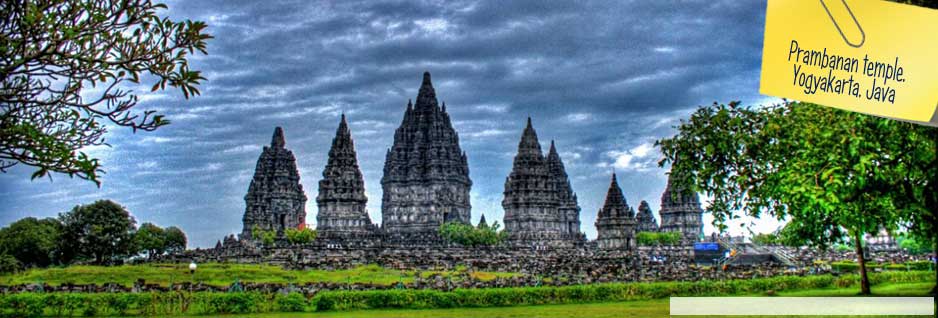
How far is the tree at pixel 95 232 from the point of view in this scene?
2018 inches

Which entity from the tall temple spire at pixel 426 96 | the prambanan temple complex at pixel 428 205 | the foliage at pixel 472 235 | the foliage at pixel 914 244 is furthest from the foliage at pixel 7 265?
the tall temple spire at pixel 426 96

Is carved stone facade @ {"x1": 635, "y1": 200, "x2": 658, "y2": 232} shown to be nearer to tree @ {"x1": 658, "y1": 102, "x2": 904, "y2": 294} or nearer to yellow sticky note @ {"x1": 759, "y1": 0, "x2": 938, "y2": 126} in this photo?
tree @ {"x1": 658, "y1": 102, "x2": 904, "y2": 294}

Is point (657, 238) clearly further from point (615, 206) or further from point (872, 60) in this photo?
point (872, 60)

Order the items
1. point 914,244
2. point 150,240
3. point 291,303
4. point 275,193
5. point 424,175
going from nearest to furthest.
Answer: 1. point 291,303
2. point 914,244
3. point 150,240
4. point 275,193
5. point 424,175

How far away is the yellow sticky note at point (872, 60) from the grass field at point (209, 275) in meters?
27.6

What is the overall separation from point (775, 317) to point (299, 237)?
51746 millimetres

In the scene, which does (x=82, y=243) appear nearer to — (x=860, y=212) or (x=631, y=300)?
(x=631, y=300)

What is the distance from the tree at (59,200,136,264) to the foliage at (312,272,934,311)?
108 ft

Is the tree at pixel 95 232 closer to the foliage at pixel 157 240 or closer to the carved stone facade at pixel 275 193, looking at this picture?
the foliage at pixel 157 240

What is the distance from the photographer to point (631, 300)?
27.4 meters

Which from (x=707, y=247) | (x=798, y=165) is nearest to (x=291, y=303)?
(x=798, y=165)

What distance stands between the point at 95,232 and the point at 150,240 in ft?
36.0

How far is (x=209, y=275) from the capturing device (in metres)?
39.3

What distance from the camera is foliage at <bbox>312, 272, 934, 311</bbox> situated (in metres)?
24.6
